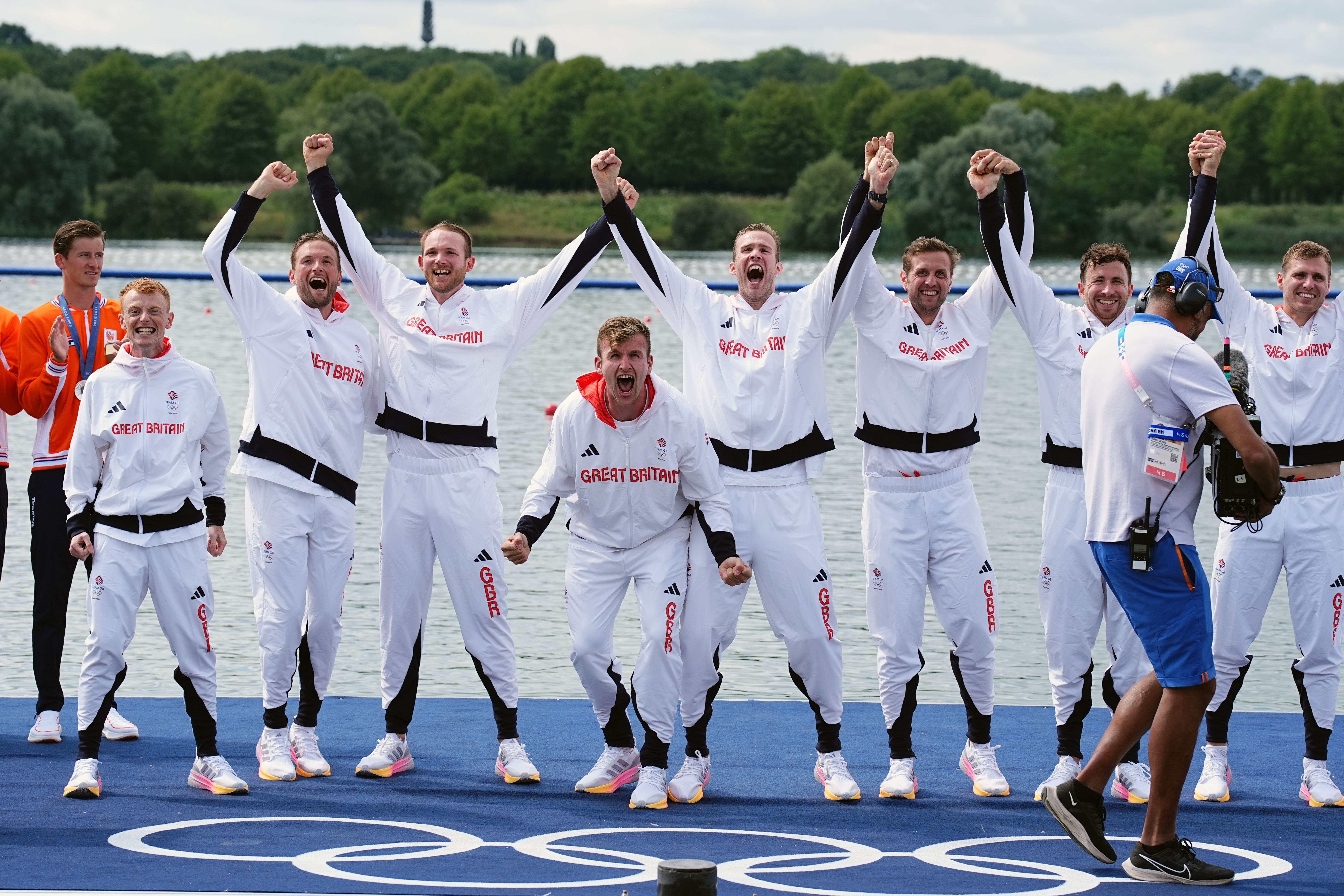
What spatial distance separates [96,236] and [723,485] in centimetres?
322

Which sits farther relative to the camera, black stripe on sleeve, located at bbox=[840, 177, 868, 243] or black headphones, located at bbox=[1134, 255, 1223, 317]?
black stripe on sleeve, located at bbox=[840, 177, 868, 243]

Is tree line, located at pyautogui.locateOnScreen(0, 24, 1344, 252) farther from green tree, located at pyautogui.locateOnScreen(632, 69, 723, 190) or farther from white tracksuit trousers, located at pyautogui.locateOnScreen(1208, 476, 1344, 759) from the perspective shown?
white tracksuit trousers, located at pyautogui.locateOnScreen(1208, 476, 1344, 759)

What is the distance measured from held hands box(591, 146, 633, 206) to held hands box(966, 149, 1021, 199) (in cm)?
155

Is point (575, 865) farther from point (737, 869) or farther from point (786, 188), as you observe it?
point (786, 188)

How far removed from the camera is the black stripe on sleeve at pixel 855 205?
6.92m

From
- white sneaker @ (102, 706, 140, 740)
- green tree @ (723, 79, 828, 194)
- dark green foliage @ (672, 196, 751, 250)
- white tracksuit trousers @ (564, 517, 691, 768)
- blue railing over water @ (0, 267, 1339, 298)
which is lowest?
white sneaker @ (102, 706, 140, 740)

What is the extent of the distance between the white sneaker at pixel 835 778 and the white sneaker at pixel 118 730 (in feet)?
10.6

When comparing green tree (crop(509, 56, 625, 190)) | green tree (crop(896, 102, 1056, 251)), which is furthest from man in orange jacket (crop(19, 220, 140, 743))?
green tree (crop(509, 56, 625, 190))

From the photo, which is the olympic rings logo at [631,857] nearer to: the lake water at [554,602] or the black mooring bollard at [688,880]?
the black mooring bollard at [688,880]

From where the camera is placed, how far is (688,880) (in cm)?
393

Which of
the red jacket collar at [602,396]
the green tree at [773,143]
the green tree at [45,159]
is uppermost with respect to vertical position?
the green tree at [773,143]

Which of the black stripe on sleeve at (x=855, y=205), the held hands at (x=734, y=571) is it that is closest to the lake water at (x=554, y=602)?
the held hands at (x=734, y=571)

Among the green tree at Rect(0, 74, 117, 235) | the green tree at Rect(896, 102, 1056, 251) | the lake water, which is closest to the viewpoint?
the lake water

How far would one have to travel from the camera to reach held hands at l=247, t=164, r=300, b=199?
688 centimetres
